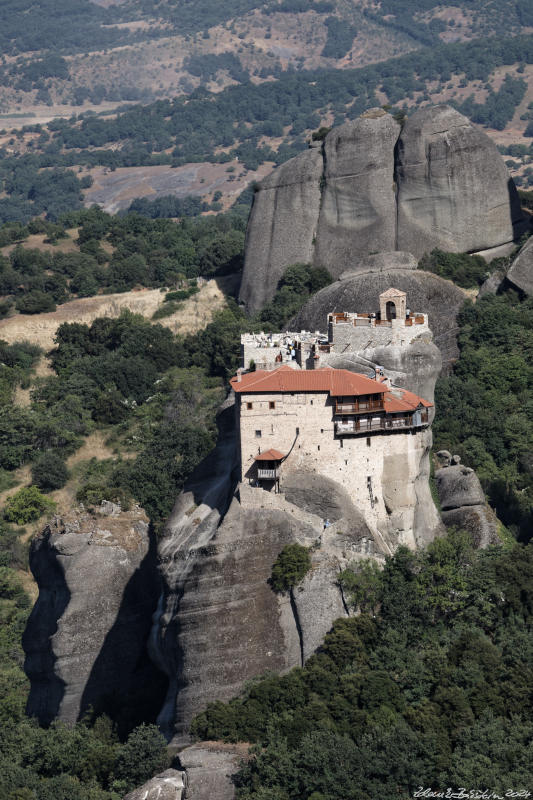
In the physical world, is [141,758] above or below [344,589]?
below

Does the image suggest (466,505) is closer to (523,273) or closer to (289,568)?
(289,568)

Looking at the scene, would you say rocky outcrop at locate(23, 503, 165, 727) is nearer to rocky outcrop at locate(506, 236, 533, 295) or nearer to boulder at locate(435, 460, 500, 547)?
boulder at locate(435, 460, 500, 547)

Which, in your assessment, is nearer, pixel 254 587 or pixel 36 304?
pixel 254 587

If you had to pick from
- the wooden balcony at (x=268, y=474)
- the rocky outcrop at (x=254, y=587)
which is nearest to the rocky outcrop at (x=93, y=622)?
the rocky outcrop at (x=254, y=587)

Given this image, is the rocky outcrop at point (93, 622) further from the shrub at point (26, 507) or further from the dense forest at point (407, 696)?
the shrub at point (26, 507)

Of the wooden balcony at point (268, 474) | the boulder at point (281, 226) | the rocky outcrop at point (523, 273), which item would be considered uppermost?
the wooden balcony at point (268, 474)

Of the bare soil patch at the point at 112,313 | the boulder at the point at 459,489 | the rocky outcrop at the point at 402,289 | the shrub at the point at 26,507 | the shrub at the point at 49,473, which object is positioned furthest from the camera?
the bare soil patch at the point at 112,313

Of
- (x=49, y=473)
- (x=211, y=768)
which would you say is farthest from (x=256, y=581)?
(x=49, y=473)
